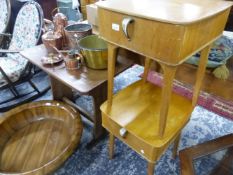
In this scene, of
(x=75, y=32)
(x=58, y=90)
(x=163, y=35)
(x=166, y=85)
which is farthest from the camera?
(x=58, y=90)

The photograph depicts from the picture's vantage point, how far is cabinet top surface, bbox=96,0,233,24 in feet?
2.06

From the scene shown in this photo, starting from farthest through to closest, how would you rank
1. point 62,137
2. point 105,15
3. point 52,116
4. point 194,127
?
1. point 194,127
2. point 52,116
3. point 62,137
4. point 105,15

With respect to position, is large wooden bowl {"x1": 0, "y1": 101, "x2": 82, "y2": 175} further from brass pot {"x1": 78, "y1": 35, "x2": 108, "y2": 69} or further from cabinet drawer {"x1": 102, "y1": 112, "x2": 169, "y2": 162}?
brass pot {"x1": 78, "y1": 35, "x2": 108, "y2": 69}

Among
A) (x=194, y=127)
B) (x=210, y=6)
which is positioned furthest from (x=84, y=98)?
(x=210, y=6)

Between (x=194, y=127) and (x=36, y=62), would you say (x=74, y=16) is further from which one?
(x=194, y=127)

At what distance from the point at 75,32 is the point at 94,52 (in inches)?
10.2

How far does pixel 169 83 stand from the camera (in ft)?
2.41

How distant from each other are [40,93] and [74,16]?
118 centimetres

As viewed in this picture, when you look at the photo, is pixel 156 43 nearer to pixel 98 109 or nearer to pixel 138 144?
pixel 138 144

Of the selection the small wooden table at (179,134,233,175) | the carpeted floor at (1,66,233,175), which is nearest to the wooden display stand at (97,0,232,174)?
the small wooden table at (179,134,233,175)

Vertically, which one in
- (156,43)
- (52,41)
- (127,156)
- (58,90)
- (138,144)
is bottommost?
(127,156)

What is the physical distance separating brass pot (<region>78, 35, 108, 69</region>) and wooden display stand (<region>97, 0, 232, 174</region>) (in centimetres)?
22

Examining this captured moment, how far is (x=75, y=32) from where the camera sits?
4.30 ft

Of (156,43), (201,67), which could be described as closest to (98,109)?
(201,67)
